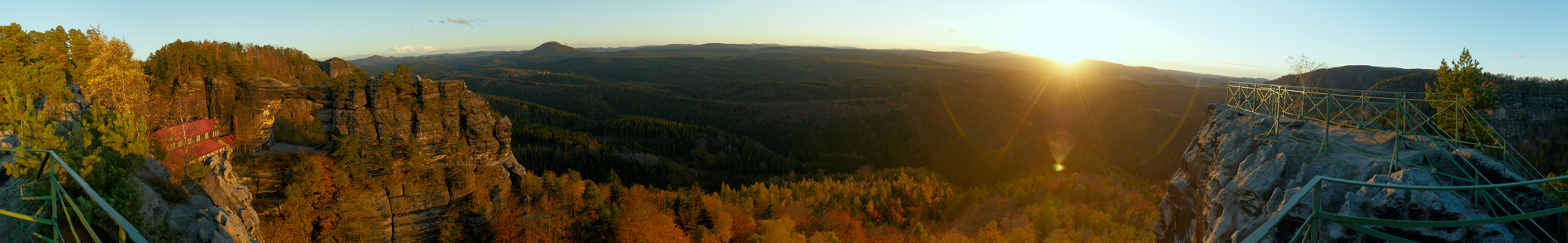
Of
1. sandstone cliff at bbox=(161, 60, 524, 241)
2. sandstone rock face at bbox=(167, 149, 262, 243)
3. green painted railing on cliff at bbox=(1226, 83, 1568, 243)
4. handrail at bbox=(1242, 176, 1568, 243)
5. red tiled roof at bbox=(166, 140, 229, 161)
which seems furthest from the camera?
sandstone cliff at bbox=(161, 60, 524, 241)

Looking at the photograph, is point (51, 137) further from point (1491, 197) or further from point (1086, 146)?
point (1086, 146)

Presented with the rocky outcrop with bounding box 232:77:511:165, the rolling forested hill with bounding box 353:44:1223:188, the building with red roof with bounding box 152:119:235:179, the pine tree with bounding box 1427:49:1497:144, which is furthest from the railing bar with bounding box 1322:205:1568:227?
the rolling forested hill with bounding box 353:44:1223:188

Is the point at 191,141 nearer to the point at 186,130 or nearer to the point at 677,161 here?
the point at 186,130

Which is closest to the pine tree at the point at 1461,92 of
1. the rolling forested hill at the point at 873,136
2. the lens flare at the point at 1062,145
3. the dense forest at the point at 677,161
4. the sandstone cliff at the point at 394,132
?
the dense forest at the point at 677,161

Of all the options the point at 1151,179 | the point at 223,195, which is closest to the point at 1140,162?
the point at 1151,179

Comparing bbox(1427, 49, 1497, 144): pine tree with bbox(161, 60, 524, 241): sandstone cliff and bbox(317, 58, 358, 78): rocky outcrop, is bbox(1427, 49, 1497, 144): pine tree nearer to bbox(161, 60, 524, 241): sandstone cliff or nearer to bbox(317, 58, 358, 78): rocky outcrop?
bbox(161, 60, 524, 241): sandstone cliff

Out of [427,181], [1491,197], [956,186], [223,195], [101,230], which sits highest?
[1491,197]
